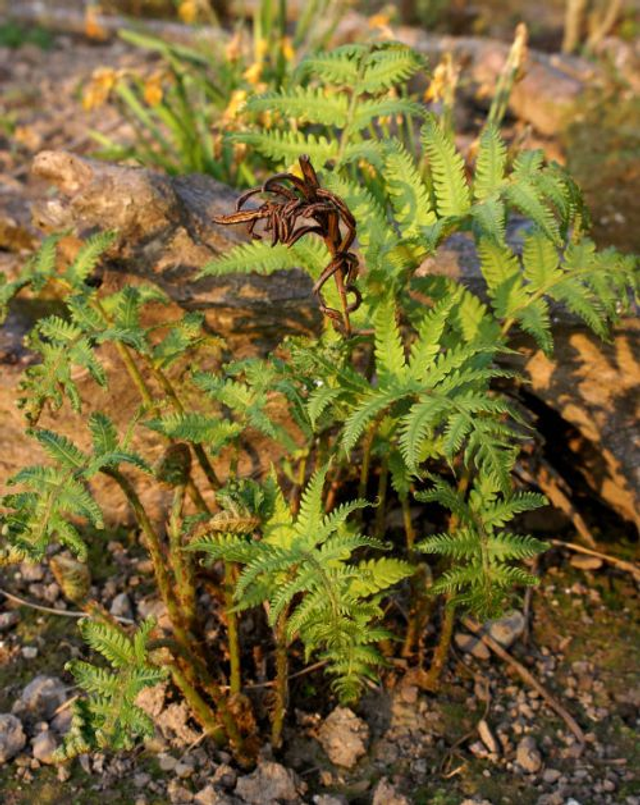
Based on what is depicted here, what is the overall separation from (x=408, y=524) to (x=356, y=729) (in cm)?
60

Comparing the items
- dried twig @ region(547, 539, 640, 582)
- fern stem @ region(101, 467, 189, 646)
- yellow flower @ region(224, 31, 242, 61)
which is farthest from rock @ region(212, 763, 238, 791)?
yellow flower @ region(224, 31, 242, 61)

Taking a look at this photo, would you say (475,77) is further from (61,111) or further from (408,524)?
(408,524)

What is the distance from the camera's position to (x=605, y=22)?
6.48m

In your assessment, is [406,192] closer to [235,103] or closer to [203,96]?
[235,103]

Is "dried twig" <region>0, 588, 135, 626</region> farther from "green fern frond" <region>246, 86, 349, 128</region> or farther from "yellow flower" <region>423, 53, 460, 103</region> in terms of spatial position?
"yellow flower" <region>423, 53, 460, 103</region>

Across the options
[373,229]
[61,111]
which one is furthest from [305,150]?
[61,111]

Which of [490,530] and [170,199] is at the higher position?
[170,199]

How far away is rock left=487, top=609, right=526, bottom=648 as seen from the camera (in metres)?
2.91

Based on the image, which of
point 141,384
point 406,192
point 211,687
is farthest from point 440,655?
point 406,192

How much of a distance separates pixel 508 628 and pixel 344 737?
0.66 m

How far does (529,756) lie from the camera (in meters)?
2.58

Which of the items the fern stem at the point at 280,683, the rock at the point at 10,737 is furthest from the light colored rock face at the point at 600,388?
the rock at the point at 10,737

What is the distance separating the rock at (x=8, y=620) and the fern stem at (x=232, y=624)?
2.60 ft

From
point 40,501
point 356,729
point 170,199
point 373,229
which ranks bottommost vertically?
point 356,729
